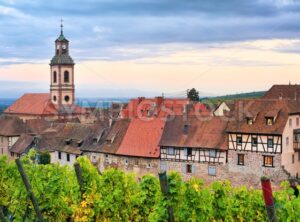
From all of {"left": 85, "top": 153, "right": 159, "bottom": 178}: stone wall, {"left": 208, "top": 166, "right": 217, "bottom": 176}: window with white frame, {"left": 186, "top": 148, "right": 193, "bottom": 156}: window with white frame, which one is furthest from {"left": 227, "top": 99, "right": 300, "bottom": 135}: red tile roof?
{"left": 85, "top": 153, "right": 159, "bottom": 178}: stone wall

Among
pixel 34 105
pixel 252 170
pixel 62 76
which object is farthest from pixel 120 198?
pixel 62 76

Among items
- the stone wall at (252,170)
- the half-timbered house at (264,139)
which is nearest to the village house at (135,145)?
the stone wall at (252,170)

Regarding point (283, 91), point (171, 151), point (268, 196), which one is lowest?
point (171, 151)

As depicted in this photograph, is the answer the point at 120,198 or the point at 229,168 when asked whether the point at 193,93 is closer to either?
the point at 229,168

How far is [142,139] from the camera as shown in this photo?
49.1 metres

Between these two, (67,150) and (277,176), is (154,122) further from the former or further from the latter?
(277,176)

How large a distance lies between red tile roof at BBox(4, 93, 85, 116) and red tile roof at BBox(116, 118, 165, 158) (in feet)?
167

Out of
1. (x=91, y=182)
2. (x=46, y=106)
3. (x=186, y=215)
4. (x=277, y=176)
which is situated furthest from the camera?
(x=46, y=106)

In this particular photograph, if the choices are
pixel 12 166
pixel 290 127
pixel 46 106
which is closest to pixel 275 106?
pixel 290 127

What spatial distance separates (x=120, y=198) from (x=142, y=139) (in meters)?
29.6

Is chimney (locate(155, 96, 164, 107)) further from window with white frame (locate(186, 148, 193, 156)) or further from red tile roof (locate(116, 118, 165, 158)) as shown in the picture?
window with white frame (locate(186, 148, 193, 156))

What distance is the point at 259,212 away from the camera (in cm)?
1780

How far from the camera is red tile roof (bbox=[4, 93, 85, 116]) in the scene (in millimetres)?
99562

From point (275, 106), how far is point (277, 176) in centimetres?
603
